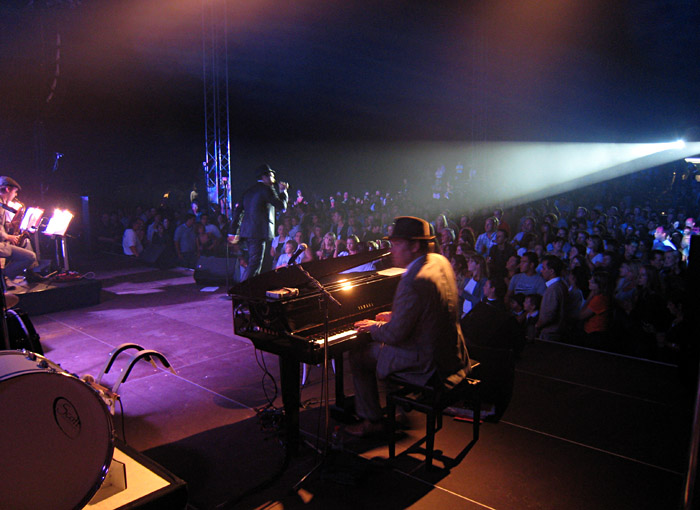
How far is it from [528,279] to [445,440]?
8.68 feet

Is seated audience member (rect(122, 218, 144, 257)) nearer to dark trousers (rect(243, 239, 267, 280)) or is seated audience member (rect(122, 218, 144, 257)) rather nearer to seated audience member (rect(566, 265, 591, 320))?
dark trousers (rect(243, 239, 267, 280))

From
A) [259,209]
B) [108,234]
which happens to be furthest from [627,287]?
[108,234]

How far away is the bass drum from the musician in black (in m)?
5.43

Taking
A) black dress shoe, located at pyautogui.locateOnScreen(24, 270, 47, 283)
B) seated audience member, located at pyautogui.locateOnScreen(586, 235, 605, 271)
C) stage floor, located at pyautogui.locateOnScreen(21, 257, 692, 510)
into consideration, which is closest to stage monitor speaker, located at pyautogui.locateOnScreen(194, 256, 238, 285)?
black dress shoe, located at pyautogui.locateOnScreen(24, 270, 47, 283)

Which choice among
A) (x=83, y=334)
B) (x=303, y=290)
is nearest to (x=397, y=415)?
(x=303, y=290)

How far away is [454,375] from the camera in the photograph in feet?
Answer: 9.34

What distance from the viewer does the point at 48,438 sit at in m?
1.86

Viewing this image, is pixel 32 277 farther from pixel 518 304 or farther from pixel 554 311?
pixel 554 311

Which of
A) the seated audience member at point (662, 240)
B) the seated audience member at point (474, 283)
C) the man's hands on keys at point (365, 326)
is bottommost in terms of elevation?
the seated audience member at point (474, 283)

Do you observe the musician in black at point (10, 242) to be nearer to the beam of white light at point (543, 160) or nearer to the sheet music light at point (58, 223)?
the sheet music light at point (58, 223)

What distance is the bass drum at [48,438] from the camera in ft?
5.82

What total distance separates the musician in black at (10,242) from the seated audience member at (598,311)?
280 inches

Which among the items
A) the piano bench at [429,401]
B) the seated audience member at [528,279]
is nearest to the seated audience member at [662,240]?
the seated audience member at [528,279]

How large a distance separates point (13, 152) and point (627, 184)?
17188mm
